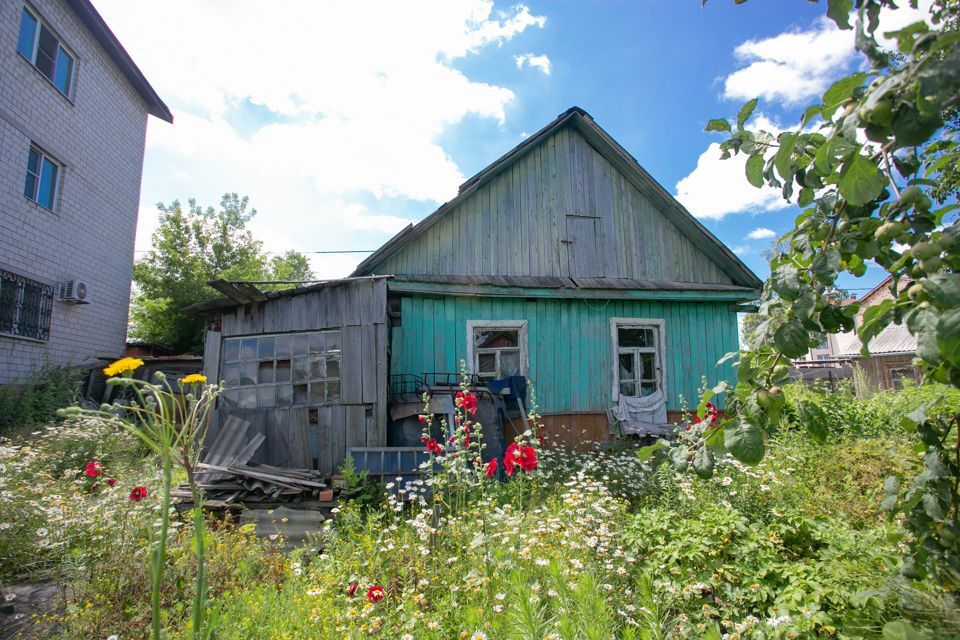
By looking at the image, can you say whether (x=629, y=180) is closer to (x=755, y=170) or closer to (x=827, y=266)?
(x=755, y=170)

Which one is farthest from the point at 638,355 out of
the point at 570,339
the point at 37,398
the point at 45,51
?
the point at 45,51

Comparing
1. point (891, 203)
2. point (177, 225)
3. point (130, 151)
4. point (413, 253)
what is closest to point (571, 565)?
point (891, 203)

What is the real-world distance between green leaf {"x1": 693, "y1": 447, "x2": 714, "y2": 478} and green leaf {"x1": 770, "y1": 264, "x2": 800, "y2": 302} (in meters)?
0.47

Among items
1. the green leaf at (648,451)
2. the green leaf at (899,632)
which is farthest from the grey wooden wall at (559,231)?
the green leaf at (899,632)

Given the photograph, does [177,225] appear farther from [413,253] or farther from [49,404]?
[413,253]

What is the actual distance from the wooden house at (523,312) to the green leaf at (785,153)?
5.69 meters

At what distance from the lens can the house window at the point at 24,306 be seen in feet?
27.2

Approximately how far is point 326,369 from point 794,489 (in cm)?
558

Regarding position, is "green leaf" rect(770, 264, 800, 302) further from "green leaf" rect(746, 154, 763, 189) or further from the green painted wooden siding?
the green painted wooden siding

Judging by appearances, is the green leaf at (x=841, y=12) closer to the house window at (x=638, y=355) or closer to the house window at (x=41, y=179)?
the house window at (x=638, y=355)

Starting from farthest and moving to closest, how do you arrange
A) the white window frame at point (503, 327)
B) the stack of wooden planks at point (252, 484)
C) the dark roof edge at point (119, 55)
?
1. the dark roof edge at point (119, 55)
2. the white window frame at point (503, 327)
3. the stack of wooden planks at point (252, 484)

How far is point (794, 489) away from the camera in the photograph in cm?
405

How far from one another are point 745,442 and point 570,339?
7080 mm

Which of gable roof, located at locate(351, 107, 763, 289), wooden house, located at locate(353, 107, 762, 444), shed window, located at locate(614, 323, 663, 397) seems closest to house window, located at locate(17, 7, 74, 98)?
wooden house, located at locate(353, 107, 762, 444)
